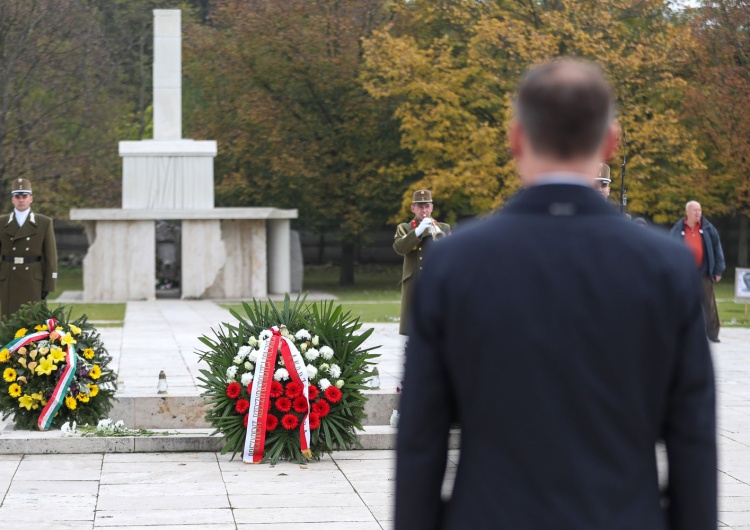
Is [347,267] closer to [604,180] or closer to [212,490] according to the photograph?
[604,180]

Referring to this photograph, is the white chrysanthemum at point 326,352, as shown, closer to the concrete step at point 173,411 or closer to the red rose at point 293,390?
the red rose at point 293,390

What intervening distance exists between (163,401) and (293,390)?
190 centimetres

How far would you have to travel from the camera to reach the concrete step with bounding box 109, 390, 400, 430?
32.6 ft

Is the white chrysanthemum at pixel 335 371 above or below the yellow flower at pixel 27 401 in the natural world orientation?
above

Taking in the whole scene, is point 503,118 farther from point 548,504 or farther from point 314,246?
point 548,504

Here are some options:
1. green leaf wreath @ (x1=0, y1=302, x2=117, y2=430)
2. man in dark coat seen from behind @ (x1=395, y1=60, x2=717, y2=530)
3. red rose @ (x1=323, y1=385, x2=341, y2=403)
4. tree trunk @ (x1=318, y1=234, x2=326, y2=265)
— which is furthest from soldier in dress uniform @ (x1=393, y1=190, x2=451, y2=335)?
tree trunk @ (x1=318, y1=234, x2=326, y2=265)

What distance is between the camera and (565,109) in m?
2.43

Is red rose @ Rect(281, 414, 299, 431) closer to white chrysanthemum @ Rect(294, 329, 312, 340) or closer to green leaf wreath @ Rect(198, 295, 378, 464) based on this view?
green leaf wreath @ Rect(198, 295, 378, 464)

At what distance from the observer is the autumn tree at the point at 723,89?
32.3 metres

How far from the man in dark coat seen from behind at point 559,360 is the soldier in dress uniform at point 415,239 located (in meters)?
8.06

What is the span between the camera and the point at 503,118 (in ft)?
111

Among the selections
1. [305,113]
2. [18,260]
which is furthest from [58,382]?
[305,113]

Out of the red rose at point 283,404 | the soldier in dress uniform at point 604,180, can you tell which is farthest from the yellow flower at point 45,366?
the soldier in dress uniform at point 604,180

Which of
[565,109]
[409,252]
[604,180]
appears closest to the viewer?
[565,109]
